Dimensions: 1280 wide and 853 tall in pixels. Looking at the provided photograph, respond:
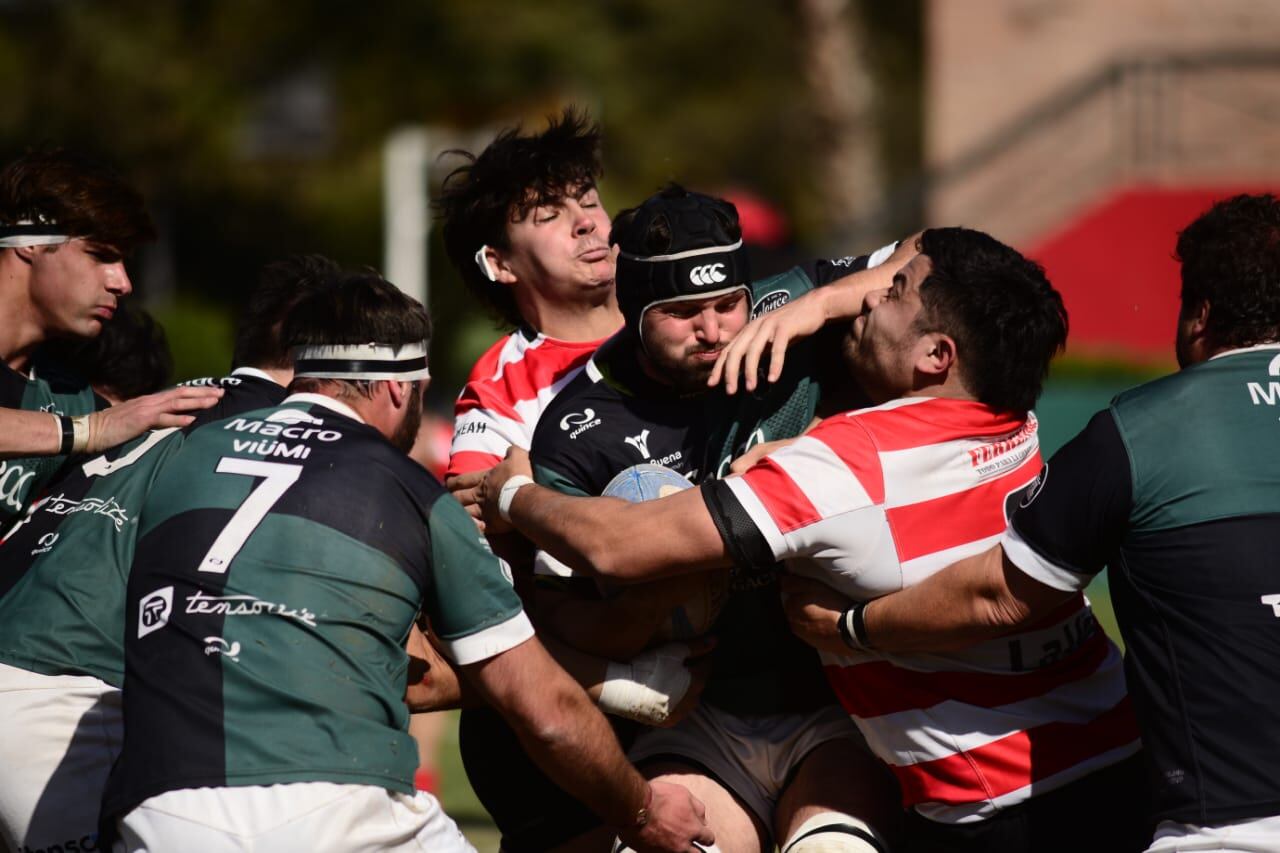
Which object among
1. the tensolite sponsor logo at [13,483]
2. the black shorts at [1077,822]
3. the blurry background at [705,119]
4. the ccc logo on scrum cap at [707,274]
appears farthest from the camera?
the blurry background at [705,119]

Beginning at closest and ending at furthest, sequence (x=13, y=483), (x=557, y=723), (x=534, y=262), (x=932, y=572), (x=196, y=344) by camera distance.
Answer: (x=557, y=723), (x=932, y=572), (x=13, y=483), (x=534, y=262), (x=196, y=344)

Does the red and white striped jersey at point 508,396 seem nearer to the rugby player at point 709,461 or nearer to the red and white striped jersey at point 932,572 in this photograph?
the rugby player at point 709,461

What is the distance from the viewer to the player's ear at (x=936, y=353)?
4.20m

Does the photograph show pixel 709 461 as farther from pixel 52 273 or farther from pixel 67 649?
pixel 52 273

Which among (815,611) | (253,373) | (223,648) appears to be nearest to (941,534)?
(815,611)

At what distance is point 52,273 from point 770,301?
2.42 metres

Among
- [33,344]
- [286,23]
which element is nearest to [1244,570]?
[33,344]

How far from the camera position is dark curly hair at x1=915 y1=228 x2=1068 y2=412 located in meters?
4.18

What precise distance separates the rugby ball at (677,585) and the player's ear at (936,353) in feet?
2.44

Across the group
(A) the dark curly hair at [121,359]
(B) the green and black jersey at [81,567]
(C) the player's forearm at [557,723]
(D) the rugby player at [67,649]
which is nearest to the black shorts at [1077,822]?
(C) the player's forearm at [557,723]

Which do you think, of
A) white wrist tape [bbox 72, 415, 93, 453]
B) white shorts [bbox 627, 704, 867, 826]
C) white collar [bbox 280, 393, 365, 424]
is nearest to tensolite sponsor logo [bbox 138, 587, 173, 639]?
white collar [bbox 280, 393, 365, 424]

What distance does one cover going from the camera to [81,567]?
15.1ft

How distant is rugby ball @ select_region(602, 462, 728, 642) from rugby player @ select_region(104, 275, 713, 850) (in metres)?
0.43

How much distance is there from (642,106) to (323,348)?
30155mm
